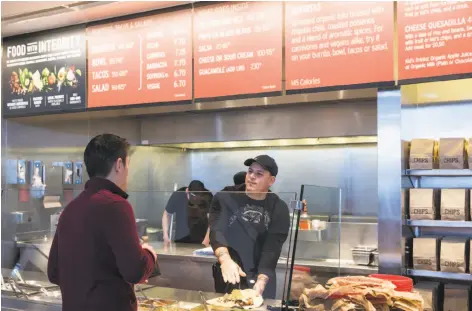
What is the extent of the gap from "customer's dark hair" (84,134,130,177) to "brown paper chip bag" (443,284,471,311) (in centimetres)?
198

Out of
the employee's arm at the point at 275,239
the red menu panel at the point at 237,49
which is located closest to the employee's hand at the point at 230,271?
the employee's arm at the point at 275,239

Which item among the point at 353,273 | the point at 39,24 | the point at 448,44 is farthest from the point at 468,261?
the point at 39,24

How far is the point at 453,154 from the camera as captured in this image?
2.82 meters

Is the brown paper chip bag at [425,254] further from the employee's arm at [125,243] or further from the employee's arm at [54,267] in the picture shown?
the employee's arm at [54,267]

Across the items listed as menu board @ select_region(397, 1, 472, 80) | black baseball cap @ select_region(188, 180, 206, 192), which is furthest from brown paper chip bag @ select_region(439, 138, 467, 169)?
black baseball cap @ select_region(188, 180, 206, 192)

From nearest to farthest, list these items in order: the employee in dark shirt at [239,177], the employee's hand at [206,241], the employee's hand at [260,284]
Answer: the employee's hand at [260,284] < the employee's hand at [206,241] < the employee in dark shirt at [239,177]

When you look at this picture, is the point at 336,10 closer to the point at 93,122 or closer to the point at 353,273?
the point at 353,273

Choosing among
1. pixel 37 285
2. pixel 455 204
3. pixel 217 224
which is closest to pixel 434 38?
pixel 455 204

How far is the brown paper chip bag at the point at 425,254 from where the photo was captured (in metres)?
2.83

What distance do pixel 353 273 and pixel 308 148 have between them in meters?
1.41

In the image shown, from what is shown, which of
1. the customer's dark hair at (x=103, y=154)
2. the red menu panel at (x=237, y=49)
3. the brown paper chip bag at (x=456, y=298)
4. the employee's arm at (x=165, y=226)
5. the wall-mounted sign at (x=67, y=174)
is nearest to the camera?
the customer's dark hair at (x=103, y=154)

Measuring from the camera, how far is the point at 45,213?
3.38m

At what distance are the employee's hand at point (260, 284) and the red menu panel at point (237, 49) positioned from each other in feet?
4.04

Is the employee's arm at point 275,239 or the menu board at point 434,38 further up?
the menu board at point 434,38
